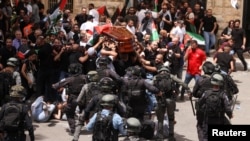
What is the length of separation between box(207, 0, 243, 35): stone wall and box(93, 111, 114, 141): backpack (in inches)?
511

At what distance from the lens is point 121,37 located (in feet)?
41.4

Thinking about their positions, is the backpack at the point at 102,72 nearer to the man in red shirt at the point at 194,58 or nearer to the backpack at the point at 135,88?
the backpack at the point at 135,88

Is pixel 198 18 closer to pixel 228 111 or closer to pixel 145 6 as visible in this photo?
pixel 145 6

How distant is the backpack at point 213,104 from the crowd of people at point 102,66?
0.06 metres

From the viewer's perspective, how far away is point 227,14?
21.1m

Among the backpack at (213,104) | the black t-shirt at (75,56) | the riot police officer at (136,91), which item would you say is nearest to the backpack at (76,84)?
the riot police officer at (136,91)

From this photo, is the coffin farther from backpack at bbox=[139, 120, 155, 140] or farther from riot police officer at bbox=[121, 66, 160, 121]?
backpack at bbox=[139, 120, 155, 140]

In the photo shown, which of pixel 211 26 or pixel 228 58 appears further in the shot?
pixel 211 26

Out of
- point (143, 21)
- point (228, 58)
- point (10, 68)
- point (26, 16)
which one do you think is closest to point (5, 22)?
point (26, 16)

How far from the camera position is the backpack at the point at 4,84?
11016 millimetres

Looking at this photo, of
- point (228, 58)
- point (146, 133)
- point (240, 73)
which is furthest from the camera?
point (240, 73)

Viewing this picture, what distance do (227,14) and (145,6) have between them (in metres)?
3.66

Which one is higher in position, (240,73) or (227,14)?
(227,14)

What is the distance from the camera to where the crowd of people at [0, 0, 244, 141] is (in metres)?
10.2
